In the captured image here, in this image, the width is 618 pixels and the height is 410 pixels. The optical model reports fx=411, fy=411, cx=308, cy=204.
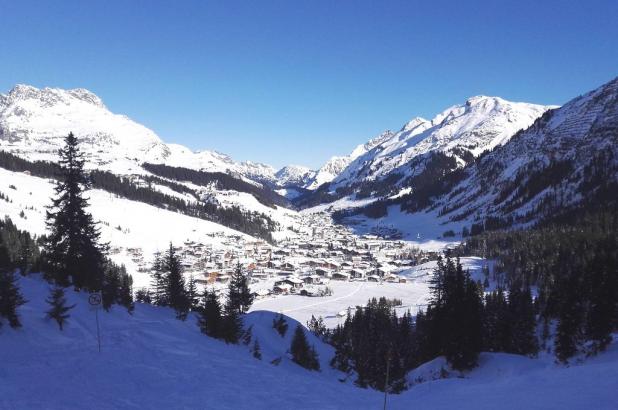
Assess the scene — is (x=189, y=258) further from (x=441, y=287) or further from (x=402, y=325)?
(x=441, y=287)

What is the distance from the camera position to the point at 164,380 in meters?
18.3

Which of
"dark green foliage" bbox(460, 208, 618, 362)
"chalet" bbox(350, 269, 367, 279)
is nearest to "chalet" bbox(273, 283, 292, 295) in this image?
"chalet" bbox(350, 269, 367, 279)

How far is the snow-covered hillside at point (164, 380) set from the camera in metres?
15.2

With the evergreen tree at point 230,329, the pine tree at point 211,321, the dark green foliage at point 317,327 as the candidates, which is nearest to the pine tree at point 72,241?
the pine tree at point 211,321

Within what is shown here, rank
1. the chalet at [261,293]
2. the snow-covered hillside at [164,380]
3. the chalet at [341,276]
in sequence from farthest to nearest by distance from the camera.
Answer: the chalet at [341,276], the chalet at [261,293], the snow-covered hillside at [164,380]

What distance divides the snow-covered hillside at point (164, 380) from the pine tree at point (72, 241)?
149 inches

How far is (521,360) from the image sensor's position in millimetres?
37094

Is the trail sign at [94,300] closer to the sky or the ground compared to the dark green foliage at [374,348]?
closer to the sky

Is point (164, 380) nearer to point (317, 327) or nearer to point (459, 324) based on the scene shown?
point (459, 324)

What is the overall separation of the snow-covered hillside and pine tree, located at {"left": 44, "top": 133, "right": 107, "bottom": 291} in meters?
3.78

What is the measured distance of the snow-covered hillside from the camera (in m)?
15.2

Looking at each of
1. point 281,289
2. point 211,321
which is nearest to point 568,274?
point 211,321

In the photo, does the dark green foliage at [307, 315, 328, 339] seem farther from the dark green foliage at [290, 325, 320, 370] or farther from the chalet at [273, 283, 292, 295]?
the dark green foliage at [290, 325, 320, 370]

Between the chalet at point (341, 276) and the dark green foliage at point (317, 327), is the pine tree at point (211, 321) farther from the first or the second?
the chalet at point (341, 276)
